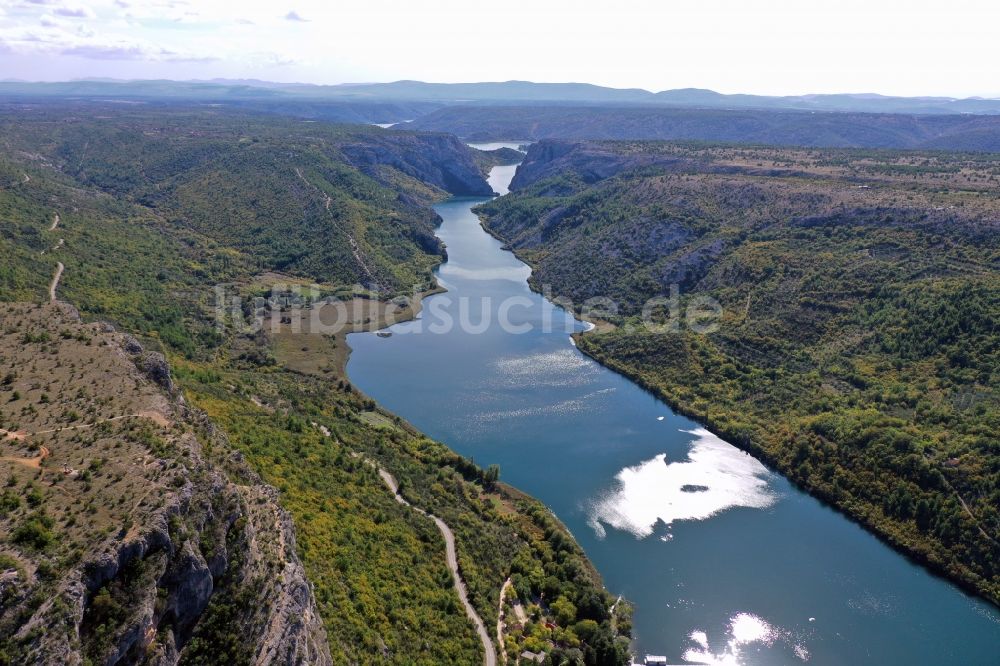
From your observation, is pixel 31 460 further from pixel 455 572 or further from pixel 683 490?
pixel 683 490

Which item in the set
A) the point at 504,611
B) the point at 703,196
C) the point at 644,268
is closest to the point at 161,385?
the point at 504,611

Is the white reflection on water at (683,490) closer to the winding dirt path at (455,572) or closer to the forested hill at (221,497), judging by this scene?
the forested hill at (221,497)

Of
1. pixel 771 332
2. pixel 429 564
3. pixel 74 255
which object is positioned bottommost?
pixel 429 564

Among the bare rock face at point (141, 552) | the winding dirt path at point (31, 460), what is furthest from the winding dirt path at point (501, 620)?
the winding dirt path at point (31, 460)

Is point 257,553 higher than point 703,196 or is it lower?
lower

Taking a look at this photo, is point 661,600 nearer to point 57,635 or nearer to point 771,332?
point 57,635

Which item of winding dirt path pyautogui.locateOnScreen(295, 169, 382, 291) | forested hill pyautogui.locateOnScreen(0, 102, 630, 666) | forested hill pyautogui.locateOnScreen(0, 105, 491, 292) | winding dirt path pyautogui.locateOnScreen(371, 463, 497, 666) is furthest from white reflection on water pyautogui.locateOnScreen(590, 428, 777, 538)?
winding dirt path pyautogui.locateOnScreen(295, 169, 382, 291)

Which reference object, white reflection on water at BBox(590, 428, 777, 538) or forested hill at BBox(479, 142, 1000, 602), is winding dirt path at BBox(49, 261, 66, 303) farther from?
forested hill at BBox(479, 142, 1000, 602)
